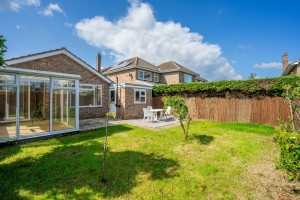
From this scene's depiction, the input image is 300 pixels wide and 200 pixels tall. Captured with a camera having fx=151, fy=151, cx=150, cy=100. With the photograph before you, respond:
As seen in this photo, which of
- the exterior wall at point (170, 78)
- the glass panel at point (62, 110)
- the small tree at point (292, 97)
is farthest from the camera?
the exterior wall at point (170, 78)

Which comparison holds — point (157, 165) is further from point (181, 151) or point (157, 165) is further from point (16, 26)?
point (16, 26)

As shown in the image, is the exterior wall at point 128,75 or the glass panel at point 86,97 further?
the exterior wall at point 128,75

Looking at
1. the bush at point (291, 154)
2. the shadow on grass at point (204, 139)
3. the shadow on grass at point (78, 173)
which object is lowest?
the shadow on grass at point (78, 173)

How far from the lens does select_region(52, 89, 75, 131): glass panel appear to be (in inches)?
334

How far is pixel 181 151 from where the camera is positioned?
638cm

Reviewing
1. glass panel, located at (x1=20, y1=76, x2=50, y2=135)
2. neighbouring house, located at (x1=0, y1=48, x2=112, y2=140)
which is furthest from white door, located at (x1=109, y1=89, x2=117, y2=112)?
glass panel, located at (x1=20, y1=76, x2=50, y2=135)

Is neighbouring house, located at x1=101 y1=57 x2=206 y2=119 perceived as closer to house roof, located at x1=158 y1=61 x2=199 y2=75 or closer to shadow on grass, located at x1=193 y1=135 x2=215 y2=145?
house roof, located at x1=158 y1=61 x2=199 y2=75

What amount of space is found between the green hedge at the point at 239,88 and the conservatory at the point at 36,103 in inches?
422

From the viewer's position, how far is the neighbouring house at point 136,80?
48.8 feet

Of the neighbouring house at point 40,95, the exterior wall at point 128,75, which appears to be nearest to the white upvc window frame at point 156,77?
the exterior wall at point 128,75

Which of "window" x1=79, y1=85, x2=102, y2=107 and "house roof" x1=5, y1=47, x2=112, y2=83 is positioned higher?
"house roof" x1=5, y1=47, x2=112, y2=83

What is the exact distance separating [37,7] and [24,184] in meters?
9.18

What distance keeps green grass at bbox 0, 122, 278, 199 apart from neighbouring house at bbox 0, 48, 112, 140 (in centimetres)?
133

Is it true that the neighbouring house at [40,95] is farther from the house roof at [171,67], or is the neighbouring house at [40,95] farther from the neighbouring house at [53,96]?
the house roof at [171,67]
